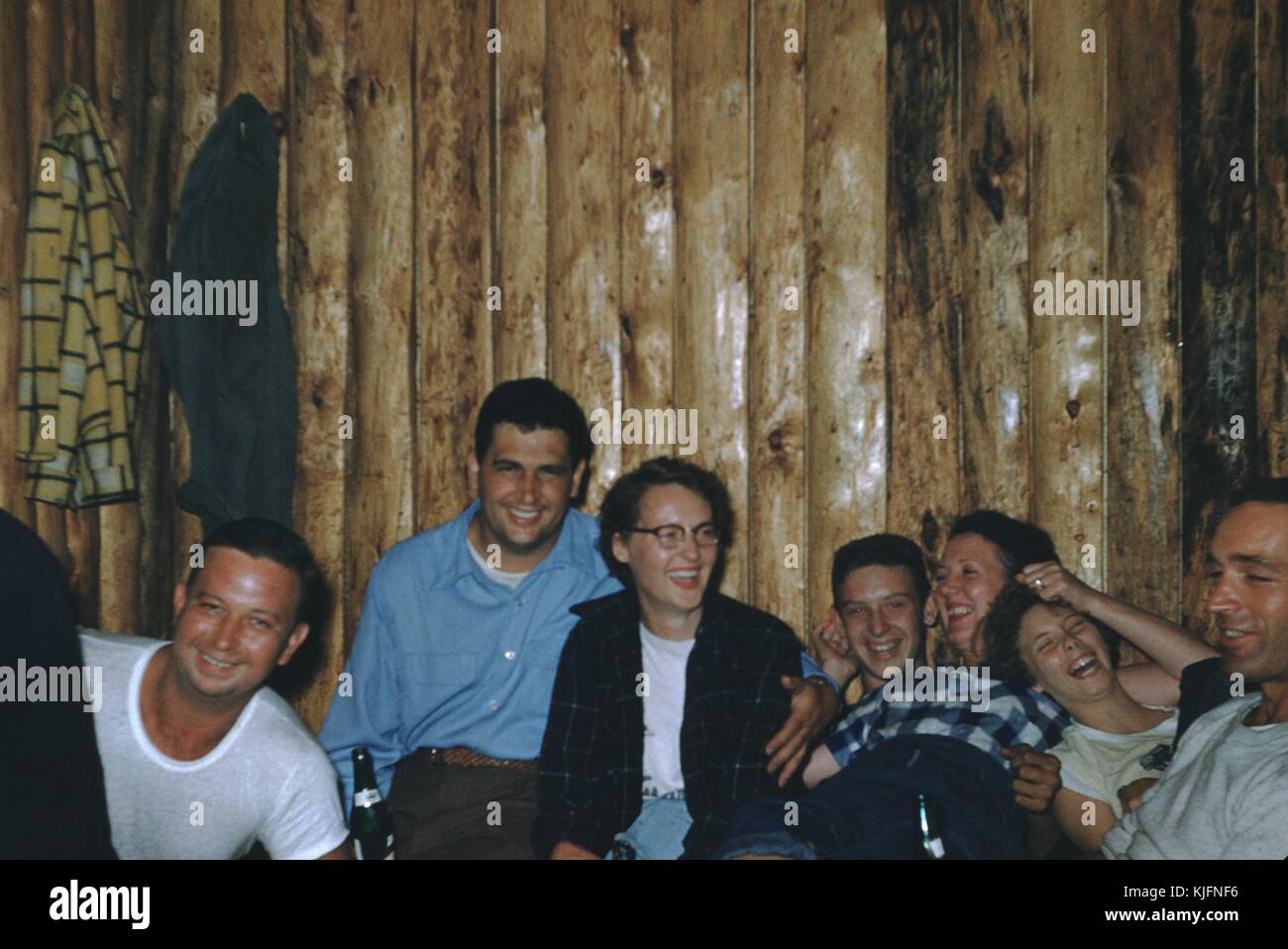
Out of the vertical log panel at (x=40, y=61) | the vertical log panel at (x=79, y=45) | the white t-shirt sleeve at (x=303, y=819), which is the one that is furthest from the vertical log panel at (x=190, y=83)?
the white t-shirt sleeve at (x=303, y=819)

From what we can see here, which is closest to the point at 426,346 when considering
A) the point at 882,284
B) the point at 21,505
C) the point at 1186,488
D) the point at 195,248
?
the point at 195,248

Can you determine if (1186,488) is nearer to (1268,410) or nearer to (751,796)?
(1268,410)

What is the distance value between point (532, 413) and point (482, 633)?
82 centimetres

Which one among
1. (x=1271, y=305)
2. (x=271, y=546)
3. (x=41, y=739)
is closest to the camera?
(x=41, y=739)

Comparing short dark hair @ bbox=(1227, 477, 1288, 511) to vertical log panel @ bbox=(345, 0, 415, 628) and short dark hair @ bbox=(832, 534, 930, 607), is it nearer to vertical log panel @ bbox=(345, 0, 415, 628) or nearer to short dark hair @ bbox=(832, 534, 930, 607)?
short dark hair @ bbox=(832, 534, 930, 607)

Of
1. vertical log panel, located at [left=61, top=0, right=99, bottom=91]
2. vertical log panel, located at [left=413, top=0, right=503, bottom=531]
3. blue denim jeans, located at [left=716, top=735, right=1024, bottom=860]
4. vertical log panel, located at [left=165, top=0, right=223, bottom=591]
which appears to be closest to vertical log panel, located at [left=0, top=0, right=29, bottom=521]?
vertical log panel, located at [left=61, top=0, right=99, bottom=91]

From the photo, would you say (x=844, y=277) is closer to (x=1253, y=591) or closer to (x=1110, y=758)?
(x=1253, y=591)

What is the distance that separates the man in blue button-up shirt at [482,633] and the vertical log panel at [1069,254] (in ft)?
4.66

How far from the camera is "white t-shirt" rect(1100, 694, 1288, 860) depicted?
105 inches

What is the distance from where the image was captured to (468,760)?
379 centimetres

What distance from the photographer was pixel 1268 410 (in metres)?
4.26

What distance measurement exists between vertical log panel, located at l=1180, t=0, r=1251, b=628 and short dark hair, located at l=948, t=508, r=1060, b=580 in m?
0.67

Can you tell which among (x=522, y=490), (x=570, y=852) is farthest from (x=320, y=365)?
(x=570, y=852)
